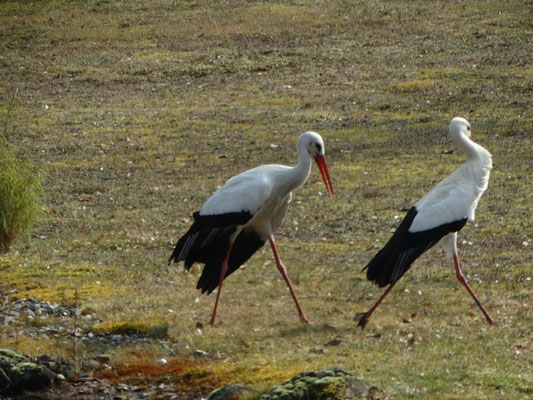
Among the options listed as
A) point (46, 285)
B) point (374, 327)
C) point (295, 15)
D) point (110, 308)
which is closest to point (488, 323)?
point (374, 327)

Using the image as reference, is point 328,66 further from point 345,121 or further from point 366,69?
point 345,121

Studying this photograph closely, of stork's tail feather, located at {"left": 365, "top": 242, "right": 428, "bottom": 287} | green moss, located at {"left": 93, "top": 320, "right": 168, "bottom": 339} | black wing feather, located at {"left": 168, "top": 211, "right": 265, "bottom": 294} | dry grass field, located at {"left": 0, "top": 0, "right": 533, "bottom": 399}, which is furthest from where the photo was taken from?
black wing feather, located at {"left": 168, "top": 211, "right": 265, "bottom": 294}

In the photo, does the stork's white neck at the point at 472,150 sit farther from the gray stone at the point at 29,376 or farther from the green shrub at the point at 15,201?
the green shrub at the point at 15,201

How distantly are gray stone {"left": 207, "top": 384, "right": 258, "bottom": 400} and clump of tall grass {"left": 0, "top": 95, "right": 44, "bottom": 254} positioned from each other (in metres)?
5.81

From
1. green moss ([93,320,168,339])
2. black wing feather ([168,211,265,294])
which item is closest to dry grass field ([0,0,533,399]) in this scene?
green moss ([93,320,168,339])

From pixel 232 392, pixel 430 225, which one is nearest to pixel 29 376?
pixel 232 392

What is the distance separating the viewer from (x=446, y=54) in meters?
26.5

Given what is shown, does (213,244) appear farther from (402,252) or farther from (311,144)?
(402,252)

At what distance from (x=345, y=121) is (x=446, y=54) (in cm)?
739

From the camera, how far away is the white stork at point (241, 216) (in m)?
9.23

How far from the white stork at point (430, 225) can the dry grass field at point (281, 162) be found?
505 mm

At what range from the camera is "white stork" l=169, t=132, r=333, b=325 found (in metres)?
9.23

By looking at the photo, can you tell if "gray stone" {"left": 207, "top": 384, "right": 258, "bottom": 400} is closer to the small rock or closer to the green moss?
the small rock

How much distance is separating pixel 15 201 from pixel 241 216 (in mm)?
4250
